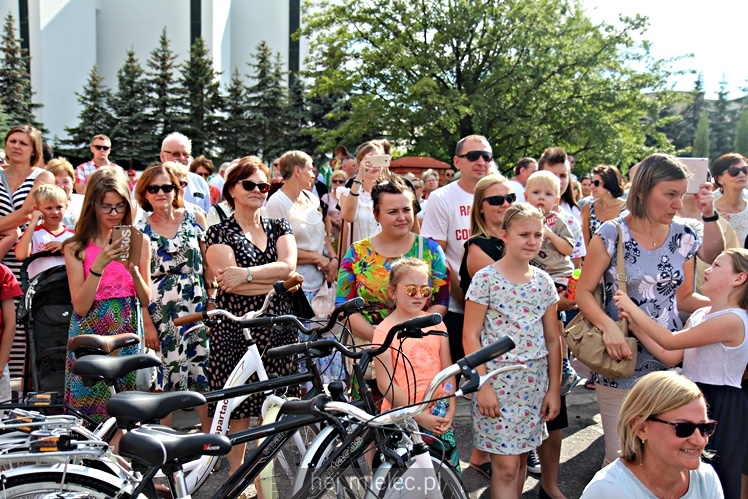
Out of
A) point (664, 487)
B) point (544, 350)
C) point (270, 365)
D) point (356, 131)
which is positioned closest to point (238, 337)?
point (270, 365)

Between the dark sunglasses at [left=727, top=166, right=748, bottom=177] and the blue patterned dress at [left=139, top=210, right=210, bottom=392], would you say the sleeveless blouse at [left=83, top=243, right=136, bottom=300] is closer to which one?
the blue patterned dress at [left=139, top=210, right=210, bottom=392]

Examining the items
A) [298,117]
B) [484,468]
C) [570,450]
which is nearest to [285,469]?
[484,468]

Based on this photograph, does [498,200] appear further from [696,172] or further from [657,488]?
[657,488]

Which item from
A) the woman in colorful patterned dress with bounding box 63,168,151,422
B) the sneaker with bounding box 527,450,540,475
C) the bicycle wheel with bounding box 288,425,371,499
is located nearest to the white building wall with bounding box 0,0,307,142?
the woman in colorful patterned dress with bounding box 63,168,151,422

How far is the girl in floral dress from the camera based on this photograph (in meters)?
3.68

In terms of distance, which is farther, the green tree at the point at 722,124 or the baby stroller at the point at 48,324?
the green tree at the point at 722,124

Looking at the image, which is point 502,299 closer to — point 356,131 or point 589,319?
point 589,319

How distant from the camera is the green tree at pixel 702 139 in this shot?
5053cm

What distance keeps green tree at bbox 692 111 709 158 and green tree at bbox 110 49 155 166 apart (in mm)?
37812

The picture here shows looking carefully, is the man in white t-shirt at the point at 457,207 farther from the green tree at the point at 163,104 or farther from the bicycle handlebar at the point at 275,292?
the green tree at the point at 163,104

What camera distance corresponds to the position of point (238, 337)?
160 inches

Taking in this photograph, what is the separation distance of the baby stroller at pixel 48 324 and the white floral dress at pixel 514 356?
2410mm

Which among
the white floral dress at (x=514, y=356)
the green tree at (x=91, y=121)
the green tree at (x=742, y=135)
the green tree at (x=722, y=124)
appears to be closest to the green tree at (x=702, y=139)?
the green tree at (x=742, y=135)

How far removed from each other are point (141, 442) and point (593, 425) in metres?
4.32
